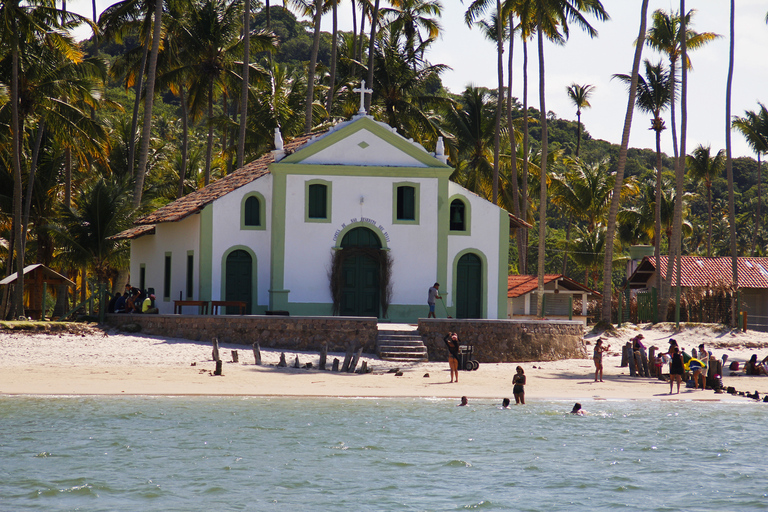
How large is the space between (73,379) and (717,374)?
1686 centimetres

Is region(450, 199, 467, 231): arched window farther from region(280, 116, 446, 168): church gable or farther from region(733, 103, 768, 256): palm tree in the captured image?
region(733, 103, 768, 256): palm tree

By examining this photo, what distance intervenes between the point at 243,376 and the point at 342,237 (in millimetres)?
8707

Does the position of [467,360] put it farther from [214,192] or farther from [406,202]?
[214,192]

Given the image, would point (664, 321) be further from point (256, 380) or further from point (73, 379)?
point (73, 379)

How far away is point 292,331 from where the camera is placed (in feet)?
84.7

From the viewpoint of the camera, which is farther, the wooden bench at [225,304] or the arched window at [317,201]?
the arched window at [317,201]

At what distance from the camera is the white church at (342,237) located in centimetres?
2922

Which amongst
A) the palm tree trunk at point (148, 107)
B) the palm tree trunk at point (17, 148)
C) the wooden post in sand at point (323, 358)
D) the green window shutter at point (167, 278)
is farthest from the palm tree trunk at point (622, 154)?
the palm tree trunk at point (17, 148)

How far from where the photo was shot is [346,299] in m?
29.5

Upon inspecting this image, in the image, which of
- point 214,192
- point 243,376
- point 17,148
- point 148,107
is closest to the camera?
point 243,376

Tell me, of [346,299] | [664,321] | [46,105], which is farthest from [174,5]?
[664,321]

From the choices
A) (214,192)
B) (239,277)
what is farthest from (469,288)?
(214,192)

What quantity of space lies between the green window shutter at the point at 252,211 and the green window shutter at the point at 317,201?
191 centimetres

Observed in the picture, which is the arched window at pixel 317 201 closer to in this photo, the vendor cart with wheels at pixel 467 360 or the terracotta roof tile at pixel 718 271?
the vendor cart with wheels at pixel 467 360
